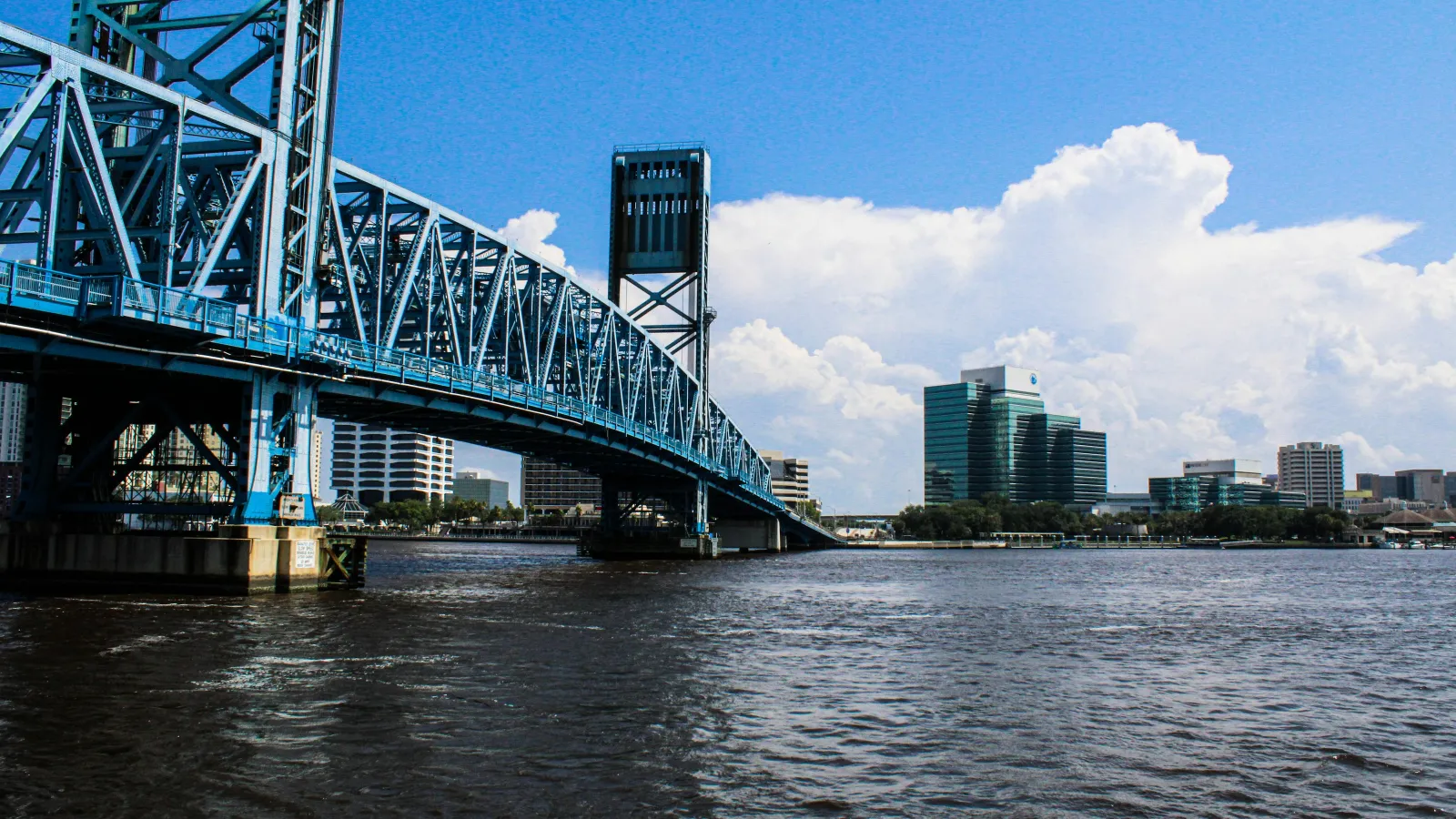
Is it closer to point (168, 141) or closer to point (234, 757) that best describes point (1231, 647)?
point (234, 757)

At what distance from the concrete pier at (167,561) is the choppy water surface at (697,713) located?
228cm

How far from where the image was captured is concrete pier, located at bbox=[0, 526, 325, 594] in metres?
47.4

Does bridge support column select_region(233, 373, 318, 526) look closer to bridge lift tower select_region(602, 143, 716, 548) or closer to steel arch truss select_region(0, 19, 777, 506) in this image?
steel arch truss select_region(0, 19, 777, 506)

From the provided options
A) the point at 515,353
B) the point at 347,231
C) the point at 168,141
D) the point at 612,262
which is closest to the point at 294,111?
the point at 168,141

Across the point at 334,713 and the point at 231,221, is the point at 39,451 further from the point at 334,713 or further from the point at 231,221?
the point at 334,713

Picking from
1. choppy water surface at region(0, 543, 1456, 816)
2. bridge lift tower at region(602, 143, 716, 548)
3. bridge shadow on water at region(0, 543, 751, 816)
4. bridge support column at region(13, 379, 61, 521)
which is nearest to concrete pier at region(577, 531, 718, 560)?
bridge lift tower at region(602, 143, 716, 548)

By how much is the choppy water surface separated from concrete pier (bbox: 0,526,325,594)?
7.48 ft

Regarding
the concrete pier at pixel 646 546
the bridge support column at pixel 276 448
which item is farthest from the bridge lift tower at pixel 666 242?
the bridge support column at pixel 276 448

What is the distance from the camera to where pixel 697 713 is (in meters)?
24.8

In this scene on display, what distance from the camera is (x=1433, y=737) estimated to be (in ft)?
78.7

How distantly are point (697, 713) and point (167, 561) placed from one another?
32514 mm

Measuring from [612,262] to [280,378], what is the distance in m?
78.7

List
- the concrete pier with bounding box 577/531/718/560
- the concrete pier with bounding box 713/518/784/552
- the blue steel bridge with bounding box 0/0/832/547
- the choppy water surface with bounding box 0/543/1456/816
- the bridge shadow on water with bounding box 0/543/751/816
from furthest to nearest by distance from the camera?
the concrete pier with bounding box 713/518/784/552, the concrete pier with bounding box 577/531/718/560, the blue steel bridge with bounding box 0/0/832/547, the choppy water surface with bounding box 0/543/1456/816, the bridge shadow on water with bounding box 0/543/751/816

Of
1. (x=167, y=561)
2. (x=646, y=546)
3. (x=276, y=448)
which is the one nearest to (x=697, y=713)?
(x=276, y=448)
